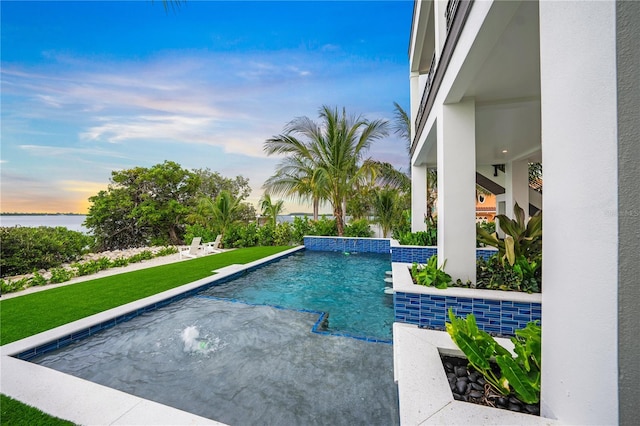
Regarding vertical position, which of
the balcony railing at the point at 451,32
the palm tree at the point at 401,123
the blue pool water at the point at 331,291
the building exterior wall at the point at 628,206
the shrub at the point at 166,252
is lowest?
the blue pool water at the point at 331,291

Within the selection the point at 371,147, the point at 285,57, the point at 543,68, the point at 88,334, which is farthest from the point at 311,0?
the point at 88,334

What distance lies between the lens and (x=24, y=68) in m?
7.93

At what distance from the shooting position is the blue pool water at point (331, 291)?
4.32 metres

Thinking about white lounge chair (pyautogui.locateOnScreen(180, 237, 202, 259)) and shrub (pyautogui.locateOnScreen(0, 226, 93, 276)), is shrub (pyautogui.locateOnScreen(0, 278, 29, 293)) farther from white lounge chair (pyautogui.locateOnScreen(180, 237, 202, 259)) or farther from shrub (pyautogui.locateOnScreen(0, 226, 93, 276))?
white lounge chair (pyautogui.locateOnScreen(180, 237, 202, 259))

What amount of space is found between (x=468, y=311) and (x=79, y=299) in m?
6.85

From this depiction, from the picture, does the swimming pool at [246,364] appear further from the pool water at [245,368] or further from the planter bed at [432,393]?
the planter bed at [432,393]

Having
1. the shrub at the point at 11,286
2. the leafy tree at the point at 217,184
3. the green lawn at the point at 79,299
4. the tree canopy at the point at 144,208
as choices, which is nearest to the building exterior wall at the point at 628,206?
the green lawn at the point at 79,299

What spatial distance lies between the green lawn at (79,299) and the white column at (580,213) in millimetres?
5658

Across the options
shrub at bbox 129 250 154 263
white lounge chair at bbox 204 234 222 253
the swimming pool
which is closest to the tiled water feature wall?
the swimming pool

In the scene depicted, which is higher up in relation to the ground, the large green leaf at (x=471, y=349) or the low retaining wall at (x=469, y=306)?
the large green leaf at (x=471, y=349)

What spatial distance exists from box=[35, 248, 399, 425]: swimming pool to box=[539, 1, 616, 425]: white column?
5.34ft

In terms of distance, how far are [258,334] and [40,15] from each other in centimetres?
1037

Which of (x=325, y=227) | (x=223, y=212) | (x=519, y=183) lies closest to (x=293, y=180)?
(x=325, y=227)

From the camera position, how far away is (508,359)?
4.91 feet
